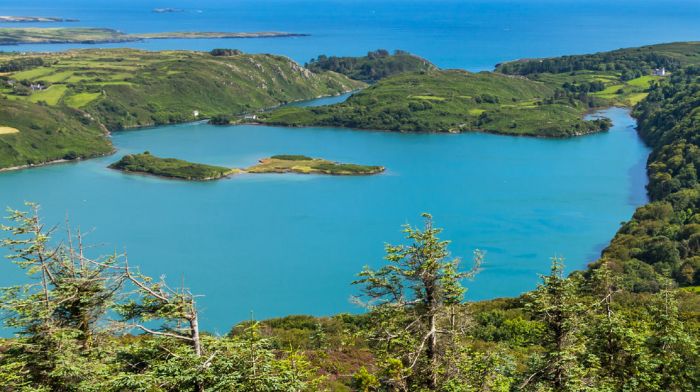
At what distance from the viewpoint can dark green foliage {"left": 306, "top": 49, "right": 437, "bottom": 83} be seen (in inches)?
7485

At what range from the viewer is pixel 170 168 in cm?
8888

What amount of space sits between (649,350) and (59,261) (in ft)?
51.1

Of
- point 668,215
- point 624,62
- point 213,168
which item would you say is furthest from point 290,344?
point 624,62

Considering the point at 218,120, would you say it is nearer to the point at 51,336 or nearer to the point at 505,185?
the point at 505,185

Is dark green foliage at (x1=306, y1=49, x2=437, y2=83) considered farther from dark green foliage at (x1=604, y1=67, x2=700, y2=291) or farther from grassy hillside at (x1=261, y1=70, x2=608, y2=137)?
dark green foliage at (x1=604, y1=67, x2=700, y2=291)

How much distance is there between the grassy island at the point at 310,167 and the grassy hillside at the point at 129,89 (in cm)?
2967

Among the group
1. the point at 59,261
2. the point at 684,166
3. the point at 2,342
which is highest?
the point at 59,261

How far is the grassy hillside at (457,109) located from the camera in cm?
11612

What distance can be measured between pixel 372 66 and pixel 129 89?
3113 inches

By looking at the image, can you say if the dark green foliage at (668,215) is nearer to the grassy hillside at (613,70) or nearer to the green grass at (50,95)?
the grassy hillside at (613,70)

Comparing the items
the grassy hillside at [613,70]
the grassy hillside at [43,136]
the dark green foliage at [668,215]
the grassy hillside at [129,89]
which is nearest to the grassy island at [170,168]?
the grassy hillside at [43,136]

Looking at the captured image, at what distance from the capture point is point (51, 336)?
14797 millimetres

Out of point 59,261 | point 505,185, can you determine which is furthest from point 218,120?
point 59,261

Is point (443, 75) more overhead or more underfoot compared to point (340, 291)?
more overhead
